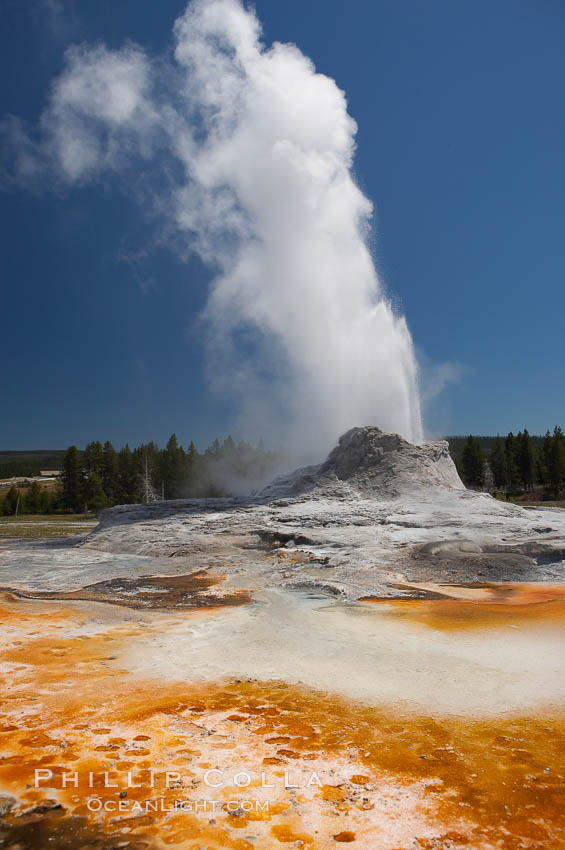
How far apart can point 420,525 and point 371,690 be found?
39.5ft

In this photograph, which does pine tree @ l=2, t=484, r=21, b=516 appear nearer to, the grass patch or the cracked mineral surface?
the grass patch

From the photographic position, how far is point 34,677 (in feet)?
18.8

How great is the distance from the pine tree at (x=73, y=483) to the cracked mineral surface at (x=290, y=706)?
54.5m

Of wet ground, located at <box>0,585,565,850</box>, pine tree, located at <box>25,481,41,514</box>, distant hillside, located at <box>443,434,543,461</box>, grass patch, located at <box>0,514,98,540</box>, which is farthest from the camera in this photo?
distant hillside, located at <box>443,434,543,461</box>

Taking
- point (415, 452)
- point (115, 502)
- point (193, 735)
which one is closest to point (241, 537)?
point (415, 452)

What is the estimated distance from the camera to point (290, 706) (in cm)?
504

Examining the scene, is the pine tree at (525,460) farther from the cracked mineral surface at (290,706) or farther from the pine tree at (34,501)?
the pine tree at (34,501)

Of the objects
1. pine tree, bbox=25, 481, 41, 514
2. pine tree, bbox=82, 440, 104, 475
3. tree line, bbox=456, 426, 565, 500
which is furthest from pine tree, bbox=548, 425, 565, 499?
pine tree, bbox=25, 481, 41, 514

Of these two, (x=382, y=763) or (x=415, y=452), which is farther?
(x=415, y=452)

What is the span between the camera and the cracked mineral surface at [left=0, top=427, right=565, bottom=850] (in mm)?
3197

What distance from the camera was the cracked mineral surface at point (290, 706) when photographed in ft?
10.5

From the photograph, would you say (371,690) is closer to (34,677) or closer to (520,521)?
(34,677)

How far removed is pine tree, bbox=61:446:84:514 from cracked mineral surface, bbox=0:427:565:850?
179 ft

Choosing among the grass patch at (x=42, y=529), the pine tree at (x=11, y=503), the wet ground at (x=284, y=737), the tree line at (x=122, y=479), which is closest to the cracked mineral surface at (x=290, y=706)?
the wet ground at (x=284, y=737)
